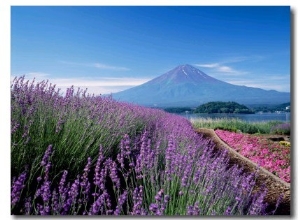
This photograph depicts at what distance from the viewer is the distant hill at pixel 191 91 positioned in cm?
318

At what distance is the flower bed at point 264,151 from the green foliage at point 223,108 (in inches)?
22.2

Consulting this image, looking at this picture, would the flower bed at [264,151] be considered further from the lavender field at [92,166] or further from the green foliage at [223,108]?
the lavender field at [92,166]

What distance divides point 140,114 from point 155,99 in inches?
34.3

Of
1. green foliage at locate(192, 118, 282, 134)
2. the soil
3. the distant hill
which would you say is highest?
the distant hill

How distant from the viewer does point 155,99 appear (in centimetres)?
343

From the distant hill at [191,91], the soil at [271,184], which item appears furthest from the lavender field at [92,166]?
the distant hill at [191,91]

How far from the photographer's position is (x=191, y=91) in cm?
337

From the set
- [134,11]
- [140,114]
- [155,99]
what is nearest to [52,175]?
[155,99]

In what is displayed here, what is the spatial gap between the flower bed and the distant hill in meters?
0.72

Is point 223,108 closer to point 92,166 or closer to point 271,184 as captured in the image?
point 271,184

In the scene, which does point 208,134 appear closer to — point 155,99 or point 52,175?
point 155,99

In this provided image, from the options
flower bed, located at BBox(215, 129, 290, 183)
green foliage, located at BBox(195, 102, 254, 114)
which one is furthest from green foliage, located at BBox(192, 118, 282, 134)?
green foliage, located at BBox(195, 102, 254, 114)

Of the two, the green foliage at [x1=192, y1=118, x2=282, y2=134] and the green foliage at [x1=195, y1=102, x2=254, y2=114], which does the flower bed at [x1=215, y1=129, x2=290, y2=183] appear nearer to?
the green foliage at [x1=192, y1=118, x2=282, y2=134]

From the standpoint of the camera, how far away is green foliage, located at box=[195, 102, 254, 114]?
3364mm
